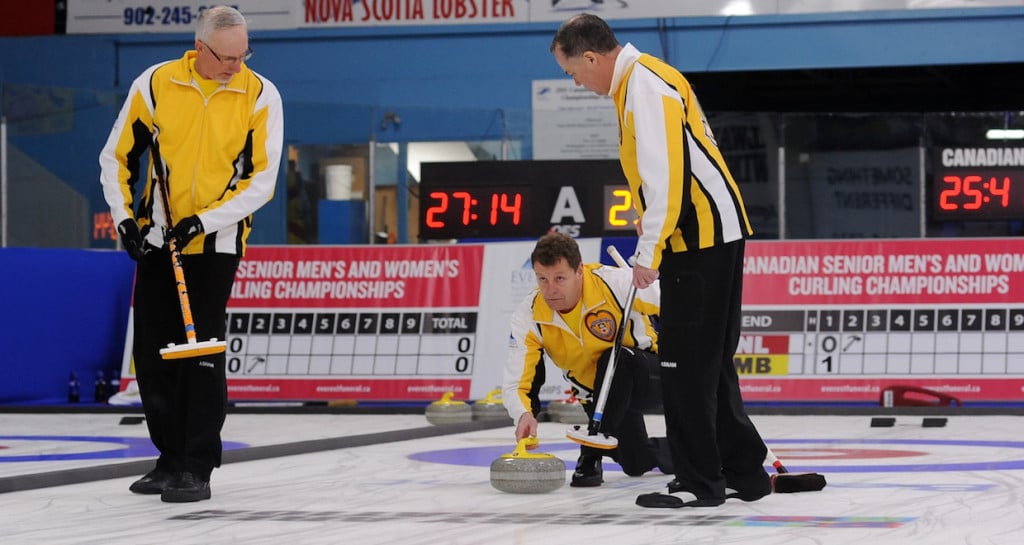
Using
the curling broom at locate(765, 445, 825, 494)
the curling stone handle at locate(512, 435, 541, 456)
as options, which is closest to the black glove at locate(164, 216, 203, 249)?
the curling stone handle at locate(512, 435, 541, 456)

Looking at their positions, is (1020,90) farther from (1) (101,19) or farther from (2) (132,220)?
(2) (132,220)

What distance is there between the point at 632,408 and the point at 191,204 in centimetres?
152

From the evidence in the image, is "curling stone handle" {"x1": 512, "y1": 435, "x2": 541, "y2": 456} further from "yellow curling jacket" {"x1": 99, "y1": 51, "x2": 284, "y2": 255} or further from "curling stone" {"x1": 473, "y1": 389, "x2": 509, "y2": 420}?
"curling stone" {"x1": 473, "y1": 389, "x2": 509, "y2": 420}

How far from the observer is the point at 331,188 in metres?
9.80

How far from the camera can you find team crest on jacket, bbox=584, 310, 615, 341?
4270 millimetres

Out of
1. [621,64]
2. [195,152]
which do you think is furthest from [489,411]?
[621,64]

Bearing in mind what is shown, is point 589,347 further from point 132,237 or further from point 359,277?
point 359,277

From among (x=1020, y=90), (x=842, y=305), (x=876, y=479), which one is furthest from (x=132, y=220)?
(x=1020, y=90)

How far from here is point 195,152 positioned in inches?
155

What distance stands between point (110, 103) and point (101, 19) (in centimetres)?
211

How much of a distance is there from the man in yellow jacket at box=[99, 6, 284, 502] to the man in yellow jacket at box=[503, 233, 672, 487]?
921 millimetres

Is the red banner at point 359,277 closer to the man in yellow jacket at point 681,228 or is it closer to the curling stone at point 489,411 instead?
the curling stone at point 489,411

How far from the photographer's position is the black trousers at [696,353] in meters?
3.49

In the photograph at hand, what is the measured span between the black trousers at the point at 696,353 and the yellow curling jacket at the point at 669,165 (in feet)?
0.19
